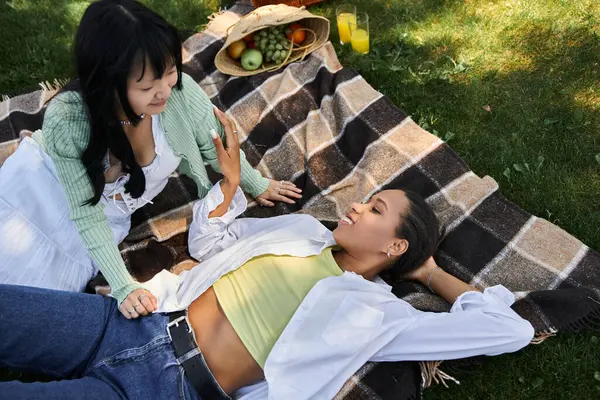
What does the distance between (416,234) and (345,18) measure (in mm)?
2669

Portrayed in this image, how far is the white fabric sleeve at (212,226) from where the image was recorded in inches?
135

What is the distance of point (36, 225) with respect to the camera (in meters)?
3.41

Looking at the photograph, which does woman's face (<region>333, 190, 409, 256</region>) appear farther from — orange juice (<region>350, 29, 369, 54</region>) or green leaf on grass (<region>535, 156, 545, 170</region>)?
orange juice (<region>350, 29, 369, 54</region>)

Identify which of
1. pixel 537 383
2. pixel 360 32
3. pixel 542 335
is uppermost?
pixel 360 32

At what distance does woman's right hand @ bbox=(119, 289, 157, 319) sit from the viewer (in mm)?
3074

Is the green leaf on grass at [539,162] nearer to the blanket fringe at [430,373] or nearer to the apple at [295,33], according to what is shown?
the blanket fringe at [430,373]

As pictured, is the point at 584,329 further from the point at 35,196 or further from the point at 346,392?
the point at 35,196

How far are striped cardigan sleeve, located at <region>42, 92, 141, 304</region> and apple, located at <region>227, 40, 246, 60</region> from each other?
2327 millimetres

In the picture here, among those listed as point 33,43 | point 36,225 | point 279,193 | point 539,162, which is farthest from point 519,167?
point 33,43

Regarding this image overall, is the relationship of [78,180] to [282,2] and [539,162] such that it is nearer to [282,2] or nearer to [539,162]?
[539,162]

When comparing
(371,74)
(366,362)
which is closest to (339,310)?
(366,362)

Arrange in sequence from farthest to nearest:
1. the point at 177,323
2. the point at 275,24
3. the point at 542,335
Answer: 1. the point at 275,24
2. the point at 542,335
3. the point at 177,323

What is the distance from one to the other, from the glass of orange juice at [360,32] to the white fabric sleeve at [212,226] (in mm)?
2308

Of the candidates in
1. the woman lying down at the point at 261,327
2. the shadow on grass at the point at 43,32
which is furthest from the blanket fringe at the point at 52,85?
the woman lying down at the point at 261,327
